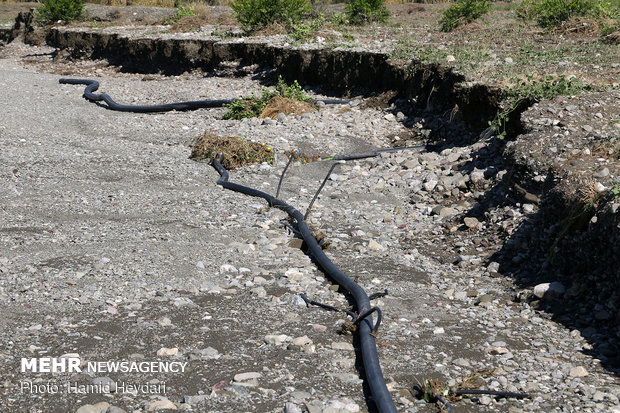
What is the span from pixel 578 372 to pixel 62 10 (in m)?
18.3

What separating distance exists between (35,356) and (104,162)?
Answer: 13.7ft

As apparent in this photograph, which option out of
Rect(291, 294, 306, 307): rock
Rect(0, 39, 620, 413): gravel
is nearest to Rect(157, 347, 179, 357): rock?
Rect(0, 39, 620, 413): gravel

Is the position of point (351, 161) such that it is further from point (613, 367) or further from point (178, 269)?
point (613, 367)

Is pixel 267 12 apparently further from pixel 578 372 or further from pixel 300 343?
pixel 578 372

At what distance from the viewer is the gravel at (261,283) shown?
3135 mm

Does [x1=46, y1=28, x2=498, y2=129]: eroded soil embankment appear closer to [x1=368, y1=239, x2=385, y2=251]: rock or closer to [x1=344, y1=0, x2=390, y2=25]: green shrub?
[x1=344, y1=0, x2=390, y2=25]: green shrub

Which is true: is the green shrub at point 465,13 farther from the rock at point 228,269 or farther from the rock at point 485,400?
the rock at point 485,400

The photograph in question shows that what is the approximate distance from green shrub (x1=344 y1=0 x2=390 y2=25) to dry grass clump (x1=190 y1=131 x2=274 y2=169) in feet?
21.8

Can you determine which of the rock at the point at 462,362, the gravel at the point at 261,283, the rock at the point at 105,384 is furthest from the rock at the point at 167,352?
the rock at the point at 462,362

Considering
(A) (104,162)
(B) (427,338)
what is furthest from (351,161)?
(B) (427,338)

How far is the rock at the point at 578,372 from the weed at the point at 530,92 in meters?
3.12

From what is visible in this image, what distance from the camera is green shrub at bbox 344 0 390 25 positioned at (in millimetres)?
13320

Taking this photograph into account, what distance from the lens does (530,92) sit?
6270 mm

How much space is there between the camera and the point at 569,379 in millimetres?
3188
